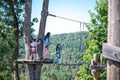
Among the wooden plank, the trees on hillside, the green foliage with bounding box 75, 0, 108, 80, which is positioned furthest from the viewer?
the green foliage with bounding box 75, 0, 108, 80

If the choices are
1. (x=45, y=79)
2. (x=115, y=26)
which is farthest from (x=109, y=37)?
(x=45, y=79)

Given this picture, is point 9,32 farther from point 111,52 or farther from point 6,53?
point 111,52

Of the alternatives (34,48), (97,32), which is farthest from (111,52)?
(97,32)

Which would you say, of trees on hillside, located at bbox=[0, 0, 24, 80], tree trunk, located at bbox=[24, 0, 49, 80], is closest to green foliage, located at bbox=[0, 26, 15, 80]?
trees on hillside, located at bbox=[0, 0, 24, 80]

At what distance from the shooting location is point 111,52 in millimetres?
2467

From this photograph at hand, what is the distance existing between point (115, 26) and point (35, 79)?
1036cm

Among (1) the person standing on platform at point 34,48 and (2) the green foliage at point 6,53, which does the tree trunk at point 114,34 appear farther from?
(2) the green foliage at point 6,53

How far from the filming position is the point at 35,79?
41.3ft

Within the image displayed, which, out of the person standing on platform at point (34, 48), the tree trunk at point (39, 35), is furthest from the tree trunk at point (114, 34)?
the tree trunk at point (39, 35)

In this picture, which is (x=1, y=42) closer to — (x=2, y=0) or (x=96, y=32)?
(x=2, y=0)

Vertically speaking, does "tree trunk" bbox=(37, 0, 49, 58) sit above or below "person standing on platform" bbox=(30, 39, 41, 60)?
above

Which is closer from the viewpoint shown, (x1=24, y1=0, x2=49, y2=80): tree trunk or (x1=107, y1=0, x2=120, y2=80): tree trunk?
(x1=107, y1=0, x2=120, y2=80): tree trunk

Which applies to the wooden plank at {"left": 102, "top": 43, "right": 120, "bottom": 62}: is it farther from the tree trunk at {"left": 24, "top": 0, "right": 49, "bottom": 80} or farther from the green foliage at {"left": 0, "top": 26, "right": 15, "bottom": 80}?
the green foliage at {"left": 0, "top": 26, "right": 15, "bottom": 80}

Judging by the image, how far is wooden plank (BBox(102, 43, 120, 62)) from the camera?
8.00 feet
